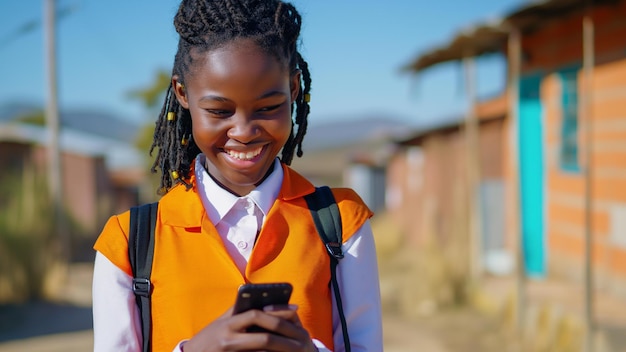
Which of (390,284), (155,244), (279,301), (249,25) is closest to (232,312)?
(279,301)

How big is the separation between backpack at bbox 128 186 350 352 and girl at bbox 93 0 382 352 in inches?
0.5

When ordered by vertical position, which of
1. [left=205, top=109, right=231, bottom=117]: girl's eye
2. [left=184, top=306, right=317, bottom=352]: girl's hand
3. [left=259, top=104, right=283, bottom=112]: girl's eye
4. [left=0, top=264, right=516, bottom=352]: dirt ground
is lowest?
[left=0, top=264, right=516, bottom=352]: dirt ground

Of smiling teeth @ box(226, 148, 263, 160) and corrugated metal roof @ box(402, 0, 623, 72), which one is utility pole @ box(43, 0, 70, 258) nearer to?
corrugated metal roof @ box(402, 0, 623, 72)

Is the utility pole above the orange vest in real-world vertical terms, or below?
above

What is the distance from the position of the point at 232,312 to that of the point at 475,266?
7321 millimetres

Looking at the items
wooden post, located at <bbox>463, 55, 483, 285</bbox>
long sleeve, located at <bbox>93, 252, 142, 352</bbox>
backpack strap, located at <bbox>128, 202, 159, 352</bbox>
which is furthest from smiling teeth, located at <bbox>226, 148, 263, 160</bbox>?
wooden post, located at <bbox>463, 55, 483, 285</bbox>

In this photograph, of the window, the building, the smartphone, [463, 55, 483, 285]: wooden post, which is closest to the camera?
the smartphone

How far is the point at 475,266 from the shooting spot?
8.31m

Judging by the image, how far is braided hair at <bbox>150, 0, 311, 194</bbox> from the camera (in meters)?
1.53

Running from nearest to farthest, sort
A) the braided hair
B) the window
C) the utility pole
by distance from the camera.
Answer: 1. the braided hair
2. the window
3. the utility pole

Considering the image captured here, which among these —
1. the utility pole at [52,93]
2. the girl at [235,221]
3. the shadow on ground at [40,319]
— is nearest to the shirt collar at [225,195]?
the girl at [235,221]

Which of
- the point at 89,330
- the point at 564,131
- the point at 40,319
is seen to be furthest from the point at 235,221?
the point at 40,319

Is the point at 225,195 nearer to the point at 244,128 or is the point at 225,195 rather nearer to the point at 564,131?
the point at 244,128

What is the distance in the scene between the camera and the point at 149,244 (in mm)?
1488
